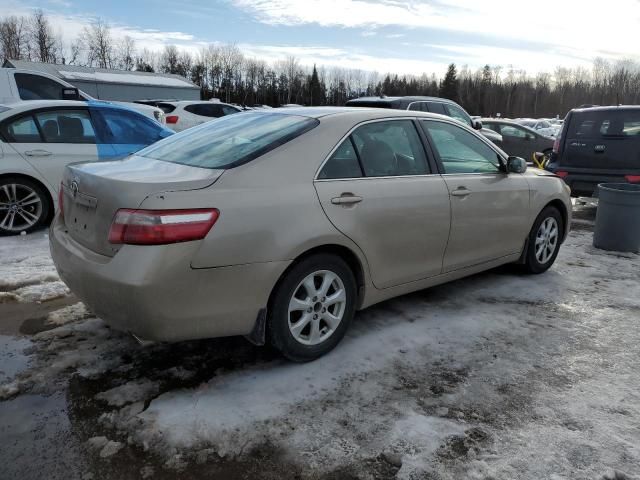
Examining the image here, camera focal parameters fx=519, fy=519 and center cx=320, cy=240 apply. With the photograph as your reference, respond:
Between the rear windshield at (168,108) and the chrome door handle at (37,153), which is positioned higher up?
the rear windshield at (168,108)

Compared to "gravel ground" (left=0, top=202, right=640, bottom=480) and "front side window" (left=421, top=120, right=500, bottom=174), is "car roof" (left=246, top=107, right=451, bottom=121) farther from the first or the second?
"gravel ground" (left=0, top=202, right=640, bottom=480)

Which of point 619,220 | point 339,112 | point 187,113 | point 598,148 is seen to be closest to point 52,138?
point 339,112

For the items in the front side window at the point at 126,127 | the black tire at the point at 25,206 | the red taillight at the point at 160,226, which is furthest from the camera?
the front side window at the point at 126,127

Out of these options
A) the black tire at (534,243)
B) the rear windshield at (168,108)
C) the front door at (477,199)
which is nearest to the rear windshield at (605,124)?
the black tire at (534,243)

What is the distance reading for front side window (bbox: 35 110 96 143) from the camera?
21.0ft

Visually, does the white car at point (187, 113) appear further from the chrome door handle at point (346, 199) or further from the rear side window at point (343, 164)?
the chrome door handle at point (346, 199)

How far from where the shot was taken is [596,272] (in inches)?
220

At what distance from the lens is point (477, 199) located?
4273 mm

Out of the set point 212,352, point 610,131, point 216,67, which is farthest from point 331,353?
point 216,67

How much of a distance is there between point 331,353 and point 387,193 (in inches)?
45.6

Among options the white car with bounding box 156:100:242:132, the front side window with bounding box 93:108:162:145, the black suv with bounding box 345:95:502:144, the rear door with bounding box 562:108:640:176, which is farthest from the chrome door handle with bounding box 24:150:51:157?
the white car with bounding box 156:100:242:132

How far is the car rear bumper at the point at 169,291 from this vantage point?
2656mm

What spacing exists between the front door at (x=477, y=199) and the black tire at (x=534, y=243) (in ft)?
0.71

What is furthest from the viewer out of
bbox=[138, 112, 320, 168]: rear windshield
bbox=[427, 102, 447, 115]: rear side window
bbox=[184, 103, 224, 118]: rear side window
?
bbox=[184, 103, 224, 118]: rear side window
